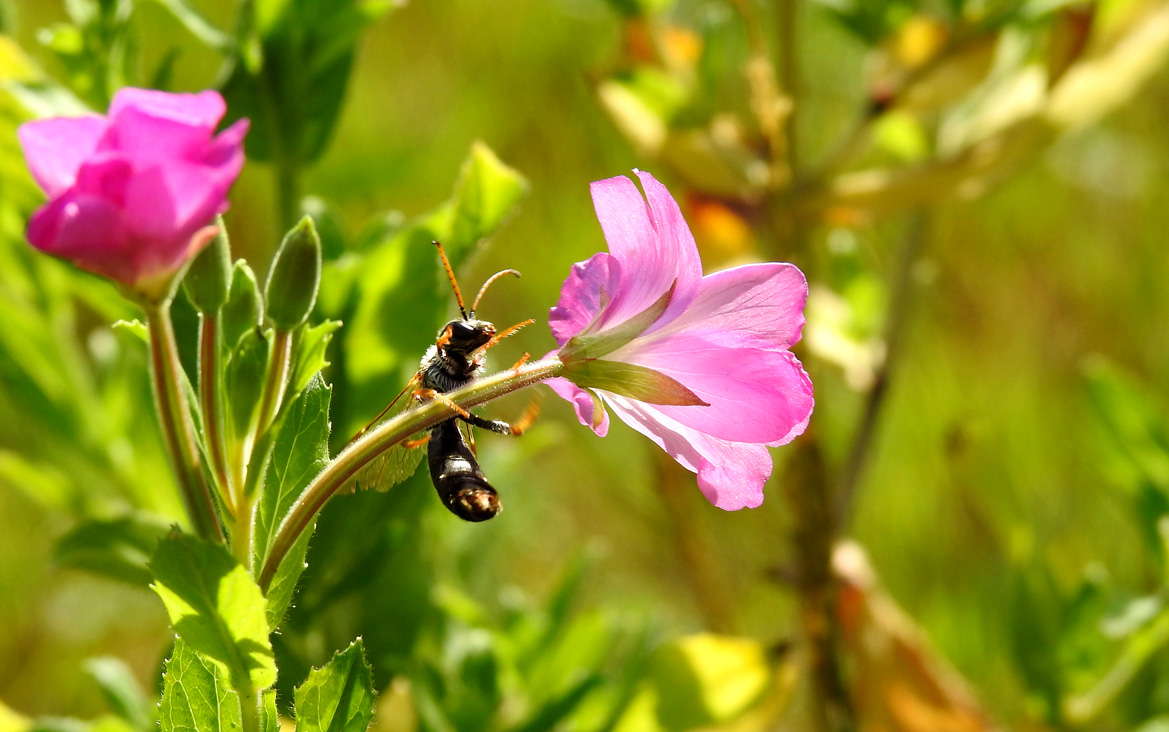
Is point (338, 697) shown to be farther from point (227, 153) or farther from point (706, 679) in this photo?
point (706, 679)

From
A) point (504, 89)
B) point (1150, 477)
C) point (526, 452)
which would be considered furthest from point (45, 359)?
point (504, 89)

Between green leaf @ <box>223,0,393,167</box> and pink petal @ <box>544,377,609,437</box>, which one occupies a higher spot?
green leaf @ <box>223,0,393,167</box>

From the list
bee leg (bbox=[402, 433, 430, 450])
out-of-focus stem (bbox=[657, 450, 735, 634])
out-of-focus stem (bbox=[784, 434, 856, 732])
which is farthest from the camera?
out-of-focus stem (bbox=[657, 450, 735, 634])

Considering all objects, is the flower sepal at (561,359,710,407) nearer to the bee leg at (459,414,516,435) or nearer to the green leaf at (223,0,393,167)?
the bee leg at (459,414,516,435)

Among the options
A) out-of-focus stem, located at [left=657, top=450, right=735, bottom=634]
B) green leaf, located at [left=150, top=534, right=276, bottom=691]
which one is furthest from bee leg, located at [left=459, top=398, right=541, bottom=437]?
out-of-focus stem, located at [left=657, top=450, right=735, bottom=634]

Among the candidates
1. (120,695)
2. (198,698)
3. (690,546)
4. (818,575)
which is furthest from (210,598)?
(690,546)

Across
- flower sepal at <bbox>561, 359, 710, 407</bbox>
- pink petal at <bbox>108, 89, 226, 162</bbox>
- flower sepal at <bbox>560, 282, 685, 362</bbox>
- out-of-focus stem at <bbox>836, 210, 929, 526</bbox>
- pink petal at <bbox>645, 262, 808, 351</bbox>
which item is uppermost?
pink petal at <bbox>108, 89, 226, 162</bbox>
